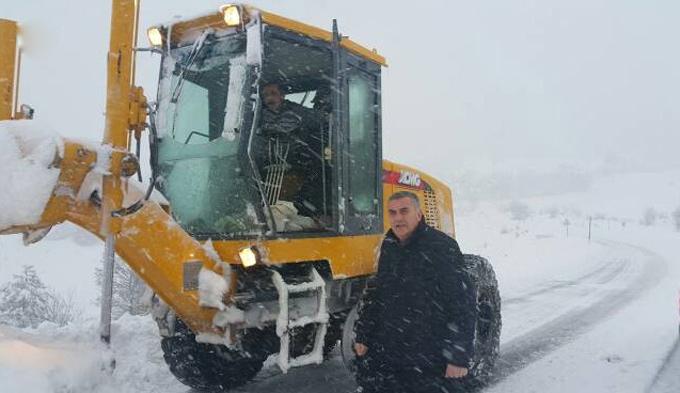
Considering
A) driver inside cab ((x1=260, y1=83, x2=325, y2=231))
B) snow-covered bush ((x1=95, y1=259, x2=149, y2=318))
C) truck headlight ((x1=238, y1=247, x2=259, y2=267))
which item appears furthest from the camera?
snow-covered bush ((x1=95, y1=259, x2=149, y2=318))

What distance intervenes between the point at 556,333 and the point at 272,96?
4.67m

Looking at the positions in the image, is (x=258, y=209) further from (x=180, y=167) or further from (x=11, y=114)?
(x=11, y=114)

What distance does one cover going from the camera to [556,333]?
22.6ft

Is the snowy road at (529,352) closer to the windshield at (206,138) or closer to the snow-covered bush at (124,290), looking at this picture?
the windshield at (206,138)

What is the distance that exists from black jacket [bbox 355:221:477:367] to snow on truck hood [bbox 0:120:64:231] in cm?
186

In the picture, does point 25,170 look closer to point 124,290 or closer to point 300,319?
point 300,319

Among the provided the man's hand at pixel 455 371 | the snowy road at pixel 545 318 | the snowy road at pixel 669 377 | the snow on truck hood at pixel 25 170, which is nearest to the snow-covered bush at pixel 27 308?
the snowy road at pixel 545 318

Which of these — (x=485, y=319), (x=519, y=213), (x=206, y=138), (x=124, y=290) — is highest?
(x=519, y=213)

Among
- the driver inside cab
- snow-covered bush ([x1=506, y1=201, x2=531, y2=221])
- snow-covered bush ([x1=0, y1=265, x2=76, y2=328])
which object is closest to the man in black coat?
the driver inside cab

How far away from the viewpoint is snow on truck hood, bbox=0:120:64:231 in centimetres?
272

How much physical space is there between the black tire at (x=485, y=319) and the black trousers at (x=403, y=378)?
1302 mm

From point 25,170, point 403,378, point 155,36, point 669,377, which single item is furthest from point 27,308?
point 669,377

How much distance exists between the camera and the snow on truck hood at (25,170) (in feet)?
8.93

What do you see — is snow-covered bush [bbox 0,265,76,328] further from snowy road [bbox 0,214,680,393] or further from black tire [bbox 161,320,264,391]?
black tire [bbox 161,320,264,391]
